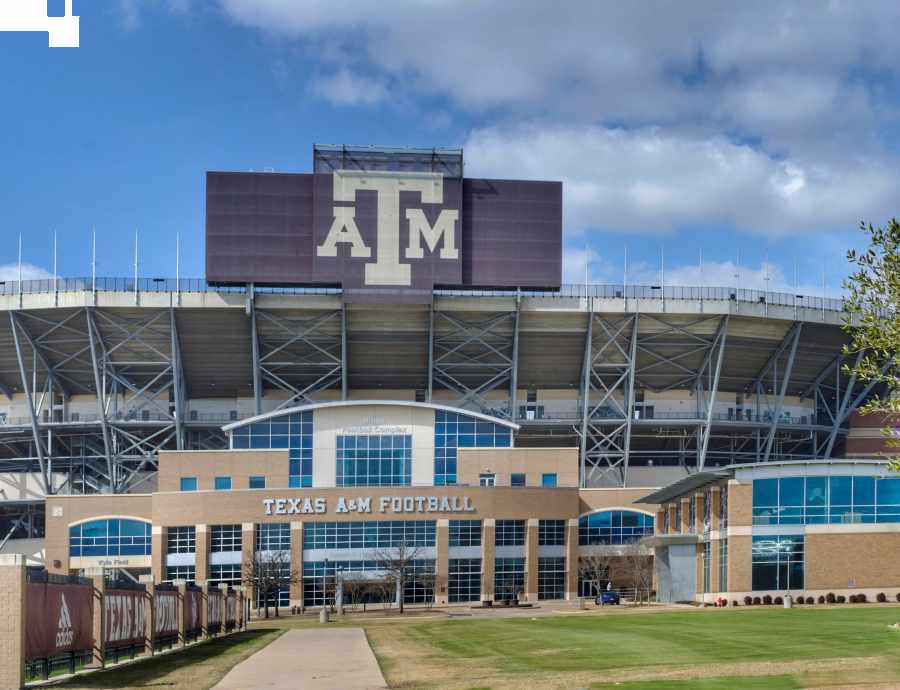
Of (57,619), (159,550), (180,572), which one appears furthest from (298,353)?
(57,619)

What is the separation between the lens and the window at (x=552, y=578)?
321 ft

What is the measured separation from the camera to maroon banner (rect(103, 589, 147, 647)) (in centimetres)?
3350

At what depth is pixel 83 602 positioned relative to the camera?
3144 centimetres

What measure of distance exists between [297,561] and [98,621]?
62042 millimetres

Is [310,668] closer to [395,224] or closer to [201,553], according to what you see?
[201,553]

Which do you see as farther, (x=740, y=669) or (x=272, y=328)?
(x=272, y=328)

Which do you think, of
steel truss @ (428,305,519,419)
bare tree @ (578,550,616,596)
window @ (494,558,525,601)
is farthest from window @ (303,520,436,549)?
steel truss @ (428,305,519,419)

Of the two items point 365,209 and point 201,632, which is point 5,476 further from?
point 201,632

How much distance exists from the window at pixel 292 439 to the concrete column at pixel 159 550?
9.90 metres

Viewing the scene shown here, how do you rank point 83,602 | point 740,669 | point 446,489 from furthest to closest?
point 446,489, point 83,602, point 740,669

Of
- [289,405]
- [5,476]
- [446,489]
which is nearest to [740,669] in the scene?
[446,489]

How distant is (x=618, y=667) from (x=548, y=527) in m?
67.5

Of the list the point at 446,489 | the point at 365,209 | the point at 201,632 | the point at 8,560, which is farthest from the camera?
the point at 365,209

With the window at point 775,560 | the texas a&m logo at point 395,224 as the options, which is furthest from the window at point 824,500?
the texas a&m logo at point 395,224
